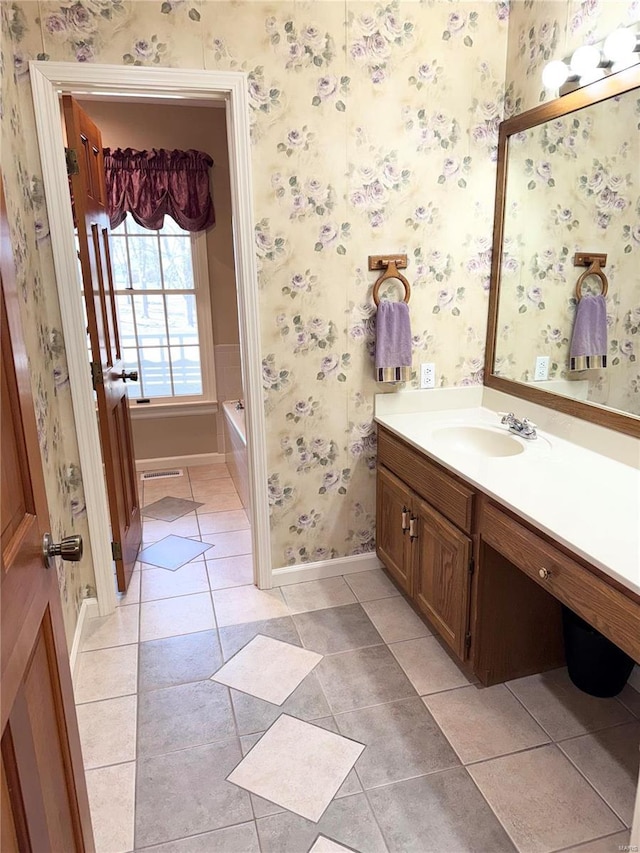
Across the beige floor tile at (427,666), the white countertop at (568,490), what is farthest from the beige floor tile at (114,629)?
the white countertop at (568,490)

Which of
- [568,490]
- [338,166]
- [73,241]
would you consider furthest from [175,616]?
[338,166]

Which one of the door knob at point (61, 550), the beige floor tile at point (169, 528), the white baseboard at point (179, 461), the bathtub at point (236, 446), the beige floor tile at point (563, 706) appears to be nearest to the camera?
the door knob at point (61, 550)

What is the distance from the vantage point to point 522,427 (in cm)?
228

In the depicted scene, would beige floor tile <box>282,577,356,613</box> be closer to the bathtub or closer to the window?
the bathtub

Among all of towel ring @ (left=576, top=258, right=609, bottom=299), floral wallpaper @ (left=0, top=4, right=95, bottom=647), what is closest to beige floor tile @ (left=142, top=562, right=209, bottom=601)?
floral wallpaper @ (left=0, top=4, right=95, bottom=647)

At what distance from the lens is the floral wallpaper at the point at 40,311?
1.92 meters

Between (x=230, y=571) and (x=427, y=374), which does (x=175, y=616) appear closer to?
(x=230, y=571)

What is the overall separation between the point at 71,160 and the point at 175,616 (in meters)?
1.96

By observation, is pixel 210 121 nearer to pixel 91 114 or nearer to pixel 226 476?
pixel 91 114

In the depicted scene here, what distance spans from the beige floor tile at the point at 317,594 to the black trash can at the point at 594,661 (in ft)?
3.18

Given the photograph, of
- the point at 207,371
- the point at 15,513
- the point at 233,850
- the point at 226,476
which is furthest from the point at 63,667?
the point at 207,371

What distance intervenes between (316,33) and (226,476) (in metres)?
2.97

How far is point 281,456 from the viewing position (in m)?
2.62

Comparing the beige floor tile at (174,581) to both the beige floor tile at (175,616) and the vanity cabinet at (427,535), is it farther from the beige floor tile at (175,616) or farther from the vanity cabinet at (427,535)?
the vanity cabinet at (427,535)
